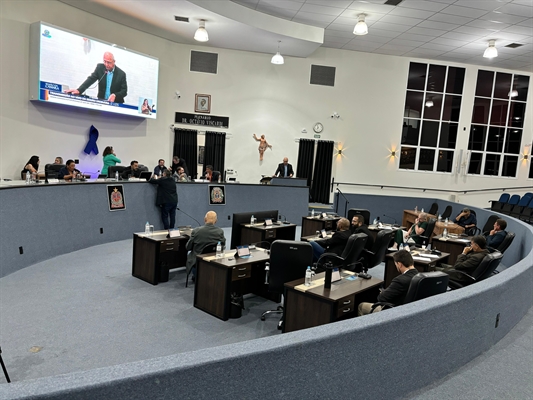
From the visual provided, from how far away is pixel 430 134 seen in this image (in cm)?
1489

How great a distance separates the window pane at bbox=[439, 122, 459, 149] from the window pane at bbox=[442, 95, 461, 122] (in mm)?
275

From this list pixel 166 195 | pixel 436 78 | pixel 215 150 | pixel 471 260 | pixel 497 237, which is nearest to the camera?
pixel 471 260

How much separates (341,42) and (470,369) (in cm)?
1189

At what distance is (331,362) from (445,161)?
48.0ft

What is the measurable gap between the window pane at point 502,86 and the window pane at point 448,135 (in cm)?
216

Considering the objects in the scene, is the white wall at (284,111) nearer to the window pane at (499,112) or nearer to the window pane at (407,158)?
the window pane at (407,158)

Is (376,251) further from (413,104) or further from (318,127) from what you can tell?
(413,104)

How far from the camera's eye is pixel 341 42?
13.0 metres

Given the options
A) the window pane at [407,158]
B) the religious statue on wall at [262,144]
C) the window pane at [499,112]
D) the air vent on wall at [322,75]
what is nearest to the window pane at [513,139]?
the window pane at [499,112]

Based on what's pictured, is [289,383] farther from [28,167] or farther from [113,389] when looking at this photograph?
[28,167]

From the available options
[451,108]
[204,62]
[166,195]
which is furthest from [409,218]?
[204,62]

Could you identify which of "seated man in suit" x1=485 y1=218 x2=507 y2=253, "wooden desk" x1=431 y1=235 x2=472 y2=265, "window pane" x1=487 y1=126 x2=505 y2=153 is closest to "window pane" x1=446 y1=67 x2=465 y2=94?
"window pane" x1=487 y1=126 x2=505 y2=153

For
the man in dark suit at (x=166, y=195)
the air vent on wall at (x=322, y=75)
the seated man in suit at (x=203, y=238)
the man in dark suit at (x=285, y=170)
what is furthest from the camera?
the air vent on wall at (x=322, y=75)

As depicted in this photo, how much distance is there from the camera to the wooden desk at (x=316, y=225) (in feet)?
29.5
